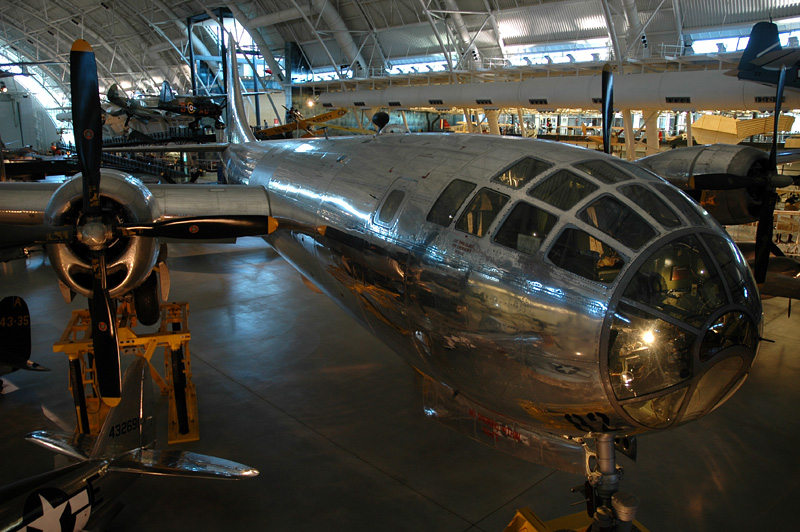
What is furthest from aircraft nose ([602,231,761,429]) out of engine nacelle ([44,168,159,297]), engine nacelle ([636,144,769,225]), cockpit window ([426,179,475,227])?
engine nacelle ([636,144,769,225])

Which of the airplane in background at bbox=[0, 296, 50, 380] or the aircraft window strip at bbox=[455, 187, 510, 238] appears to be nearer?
the aircraft window strip at bbox=[455, 187, 510, 238]

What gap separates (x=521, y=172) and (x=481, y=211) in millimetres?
562

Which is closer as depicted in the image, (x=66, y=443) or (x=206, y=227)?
(x=66, y=443)

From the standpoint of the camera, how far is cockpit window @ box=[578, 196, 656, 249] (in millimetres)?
4023

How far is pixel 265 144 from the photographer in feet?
43.3

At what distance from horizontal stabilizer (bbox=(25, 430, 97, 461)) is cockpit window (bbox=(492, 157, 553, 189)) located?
5.53m

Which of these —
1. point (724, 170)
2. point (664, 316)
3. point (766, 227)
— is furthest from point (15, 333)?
point (724, 170)

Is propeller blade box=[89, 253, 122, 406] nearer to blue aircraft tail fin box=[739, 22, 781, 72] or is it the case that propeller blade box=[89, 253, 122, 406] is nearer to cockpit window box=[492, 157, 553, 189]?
cockpit window box=[492, 157, 553, 189]

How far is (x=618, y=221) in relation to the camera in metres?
4.16

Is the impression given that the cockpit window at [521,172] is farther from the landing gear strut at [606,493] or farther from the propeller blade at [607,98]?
the propeller blade at [607,98]

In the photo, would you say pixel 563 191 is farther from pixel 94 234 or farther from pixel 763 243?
pixel 763 243

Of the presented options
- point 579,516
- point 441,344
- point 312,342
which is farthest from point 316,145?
point 579,516

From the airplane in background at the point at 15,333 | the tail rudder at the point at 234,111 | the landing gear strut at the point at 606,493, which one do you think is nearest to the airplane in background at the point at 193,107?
the tail rudder at the point at 234,111

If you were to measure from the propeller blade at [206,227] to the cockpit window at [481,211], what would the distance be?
3.12 meters
